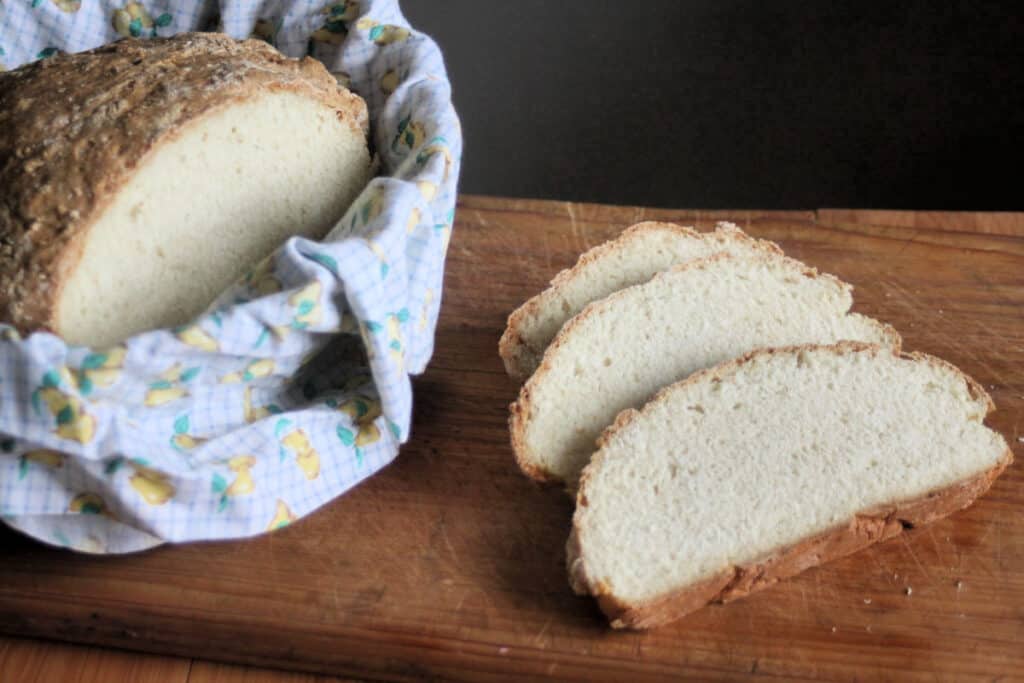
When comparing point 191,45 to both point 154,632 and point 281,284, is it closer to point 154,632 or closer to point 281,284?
point 281,284

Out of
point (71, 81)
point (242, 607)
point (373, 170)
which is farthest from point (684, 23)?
point (242, 607)

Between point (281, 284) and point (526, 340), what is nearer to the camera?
point (281, 284)

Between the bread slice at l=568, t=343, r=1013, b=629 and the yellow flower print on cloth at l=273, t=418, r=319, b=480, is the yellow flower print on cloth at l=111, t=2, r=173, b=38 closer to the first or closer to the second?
A: the yellow flower print on cloth at l=273, t=418, r=319, b=480

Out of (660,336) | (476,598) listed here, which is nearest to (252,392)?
(476,598)

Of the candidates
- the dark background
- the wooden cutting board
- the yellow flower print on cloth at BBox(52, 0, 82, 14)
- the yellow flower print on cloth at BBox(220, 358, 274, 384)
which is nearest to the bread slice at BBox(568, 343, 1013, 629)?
the wooden cutting board

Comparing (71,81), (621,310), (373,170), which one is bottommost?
(621,310)

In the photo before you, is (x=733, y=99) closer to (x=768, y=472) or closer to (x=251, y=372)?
(x=768, y=472)

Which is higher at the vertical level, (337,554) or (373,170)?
(373,170)
